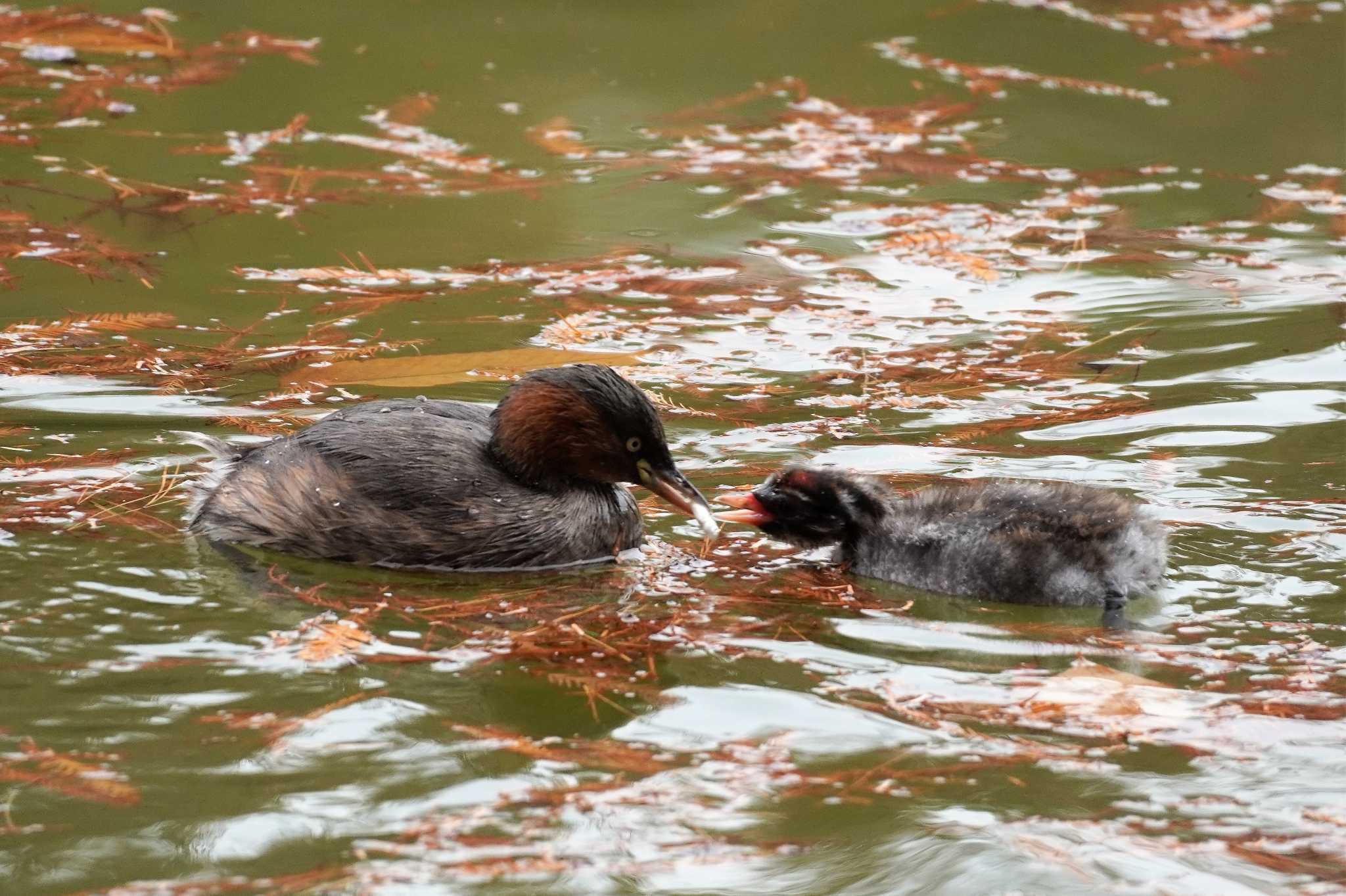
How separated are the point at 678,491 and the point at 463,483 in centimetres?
77

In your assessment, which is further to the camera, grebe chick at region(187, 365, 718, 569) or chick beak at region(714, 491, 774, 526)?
chick beak at region(714, 491, 774, 526)

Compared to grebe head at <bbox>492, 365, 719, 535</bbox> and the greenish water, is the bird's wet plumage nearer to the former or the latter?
the greenish water

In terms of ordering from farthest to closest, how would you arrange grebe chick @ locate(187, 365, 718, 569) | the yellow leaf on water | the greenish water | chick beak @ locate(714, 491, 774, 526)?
1. the yellow leaf on water
2. chick beak @ locate(714, 491, 774, 526)
3. grebe chick @ locate(187, 365, 718, 569)
4. the greenish water

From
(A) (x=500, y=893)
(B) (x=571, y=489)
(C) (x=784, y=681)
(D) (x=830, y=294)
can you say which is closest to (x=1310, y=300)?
(D) (x=830, y=294)

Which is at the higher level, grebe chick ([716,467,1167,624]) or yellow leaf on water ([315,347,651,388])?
yellow leaf on water ([315,347,651,388])

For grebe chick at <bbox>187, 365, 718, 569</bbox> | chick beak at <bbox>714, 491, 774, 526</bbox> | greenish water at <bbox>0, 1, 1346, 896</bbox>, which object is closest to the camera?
greenish water at <bbox>0, 1, 1346, 896</bbox>

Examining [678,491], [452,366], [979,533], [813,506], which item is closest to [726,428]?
[678,491]

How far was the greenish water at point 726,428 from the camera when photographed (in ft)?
14.0

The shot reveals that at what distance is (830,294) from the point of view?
926cm

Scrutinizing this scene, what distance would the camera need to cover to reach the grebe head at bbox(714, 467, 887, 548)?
6180mm

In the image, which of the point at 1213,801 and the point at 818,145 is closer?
the point at 1213,801

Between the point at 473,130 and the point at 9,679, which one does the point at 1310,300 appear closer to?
the point at 473,130

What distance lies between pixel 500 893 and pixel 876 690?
Answer: 1.51 m

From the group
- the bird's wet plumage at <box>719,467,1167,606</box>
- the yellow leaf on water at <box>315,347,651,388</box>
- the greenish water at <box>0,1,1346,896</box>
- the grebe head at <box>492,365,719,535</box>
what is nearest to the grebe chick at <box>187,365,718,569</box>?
the grebe head at <box>492,365,719,535</box>
